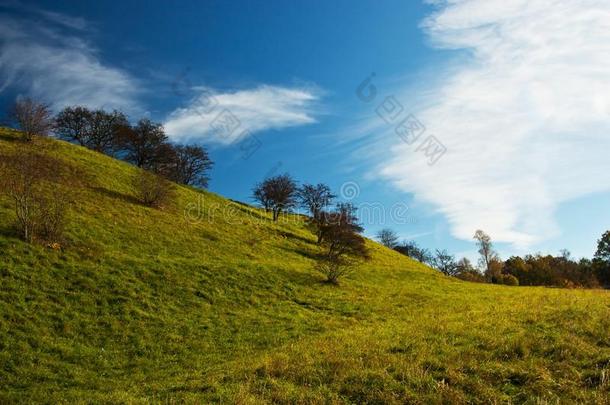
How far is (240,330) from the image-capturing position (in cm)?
2223

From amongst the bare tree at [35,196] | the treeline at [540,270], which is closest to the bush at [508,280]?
the treeline at [540,270]

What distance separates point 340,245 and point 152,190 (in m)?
23.4

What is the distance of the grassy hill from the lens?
35.0ft

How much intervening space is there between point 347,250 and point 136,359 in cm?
3145

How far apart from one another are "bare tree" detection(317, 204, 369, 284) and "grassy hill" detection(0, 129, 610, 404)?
1.69m

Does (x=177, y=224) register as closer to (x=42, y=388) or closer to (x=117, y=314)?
(x=117, y=314)

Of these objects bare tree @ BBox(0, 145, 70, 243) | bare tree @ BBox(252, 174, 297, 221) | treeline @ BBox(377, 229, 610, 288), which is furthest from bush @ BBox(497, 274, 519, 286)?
bare tree @ BBox(0, 145, 70, 243)

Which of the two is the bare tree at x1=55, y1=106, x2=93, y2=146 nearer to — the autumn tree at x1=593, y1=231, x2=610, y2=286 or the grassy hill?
the grassy hill

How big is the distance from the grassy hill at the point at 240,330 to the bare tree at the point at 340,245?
5.53ft

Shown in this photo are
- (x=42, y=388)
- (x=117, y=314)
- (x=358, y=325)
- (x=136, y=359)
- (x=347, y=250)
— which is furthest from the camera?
(x=347, y=250)

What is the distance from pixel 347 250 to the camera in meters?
46.6

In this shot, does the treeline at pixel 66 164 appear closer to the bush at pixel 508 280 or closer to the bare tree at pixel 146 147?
the bare tree at pixel 146 147

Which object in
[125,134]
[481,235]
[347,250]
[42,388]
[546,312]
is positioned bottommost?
[42,388]

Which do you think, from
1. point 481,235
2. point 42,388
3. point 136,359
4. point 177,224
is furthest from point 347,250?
point 481,235
